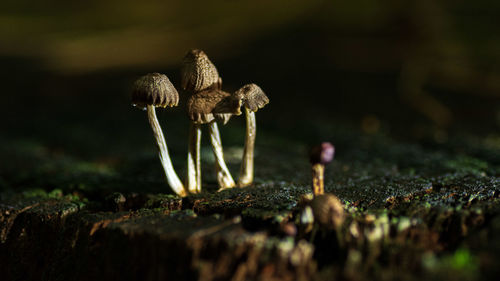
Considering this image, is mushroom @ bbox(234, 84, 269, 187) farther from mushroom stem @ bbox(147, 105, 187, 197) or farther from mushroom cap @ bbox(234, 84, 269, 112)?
mushroom stem @ bbox(147, 105, 187, 197)

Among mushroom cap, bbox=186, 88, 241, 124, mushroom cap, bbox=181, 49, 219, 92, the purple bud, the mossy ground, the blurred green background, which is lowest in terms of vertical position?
the mossy ground

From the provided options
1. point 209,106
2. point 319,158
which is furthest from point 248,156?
point 319,158

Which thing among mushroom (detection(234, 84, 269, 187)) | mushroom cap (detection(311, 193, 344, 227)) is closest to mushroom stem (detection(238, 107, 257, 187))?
mushroom (detection(234, 84, 269, 187))

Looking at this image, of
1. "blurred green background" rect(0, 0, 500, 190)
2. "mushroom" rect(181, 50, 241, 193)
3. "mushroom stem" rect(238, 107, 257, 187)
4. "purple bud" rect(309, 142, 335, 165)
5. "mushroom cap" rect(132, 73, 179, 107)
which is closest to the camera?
"purple bud" rect(309, 142, 335, 165)

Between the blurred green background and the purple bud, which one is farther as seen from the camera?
the blurred green background

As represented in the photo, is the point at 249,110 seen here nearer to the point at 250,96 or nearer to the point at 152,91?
the point at 250,96

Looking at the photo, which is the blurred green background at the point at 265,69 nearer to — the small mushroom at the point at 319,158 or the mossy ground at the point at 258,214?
the mossy ground at the point at 258,214

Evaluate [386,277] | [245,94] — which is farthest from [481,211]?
[245,94]
